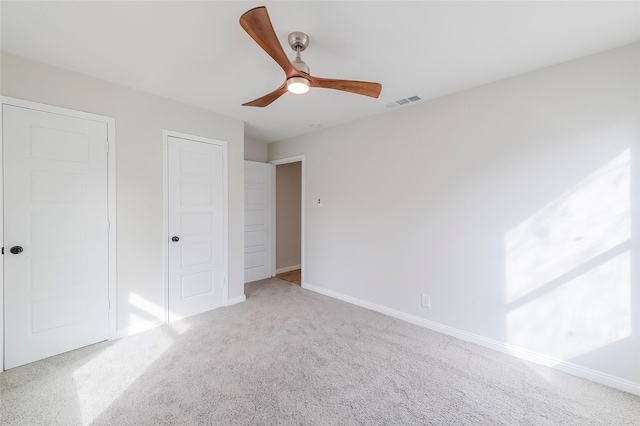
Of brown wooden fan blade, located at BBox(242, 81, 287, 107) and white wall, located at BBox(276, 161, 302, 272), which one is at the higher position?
brown wooden fan blade, located at BBox(242, 81, 287, 107)

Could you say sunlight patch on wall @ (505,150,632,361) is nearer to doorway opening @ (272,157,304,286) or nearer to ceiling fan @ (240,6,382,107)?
ceiling fan @ (240,6,382,107)

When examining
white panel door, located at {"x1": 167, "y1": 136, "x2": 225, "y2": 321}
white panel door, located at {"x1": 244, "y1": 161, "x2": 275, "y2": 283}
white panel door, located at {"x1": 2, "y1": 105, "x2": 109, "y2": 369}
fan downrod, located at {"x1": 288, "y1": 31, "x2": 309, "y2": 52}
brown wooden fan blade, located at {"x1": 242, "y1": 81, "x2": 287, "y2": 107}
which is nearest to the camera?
fan downrod, located at {"x1": 288, "y1": 31, "x2": 309, "y2": 52}

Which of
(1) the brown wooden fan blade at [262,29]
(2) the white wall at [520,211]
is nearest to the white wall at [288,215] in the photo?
(2) the white wall at [520,211]

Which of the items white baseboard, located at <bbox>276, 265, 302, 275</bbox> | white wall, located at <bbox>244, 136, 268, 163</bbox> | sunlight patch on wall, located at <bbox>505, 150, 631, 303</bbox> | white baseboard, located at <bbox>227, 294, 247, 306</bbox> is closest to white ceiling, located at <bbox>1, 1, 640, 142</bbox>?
sunlight patch on wall, located at <bbox>505, 150, 631, 303</bbox>

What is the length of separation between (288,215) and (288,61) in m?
3.82

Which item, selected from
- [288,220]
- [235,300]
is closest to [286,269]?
[288,220]

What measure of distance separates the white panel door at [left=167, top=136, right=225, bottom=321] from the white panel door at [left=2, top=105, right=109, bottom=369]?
63cm

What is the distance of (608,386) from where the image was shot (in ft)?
6.62

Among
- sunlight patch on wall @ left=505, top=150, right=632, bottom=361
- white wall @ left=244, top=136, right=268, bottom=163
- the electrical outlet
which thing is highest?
white wall @ left=244, top=136, right=268, bottom=163

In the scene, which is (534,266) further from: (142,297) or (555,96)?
(142,297)

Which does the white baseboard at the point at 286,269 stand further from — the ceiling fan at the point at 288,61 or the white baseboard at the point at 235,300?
the ceiling fan at the point at 288,61

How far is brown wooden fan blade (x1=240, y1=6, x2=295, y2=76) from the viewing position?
1291mm

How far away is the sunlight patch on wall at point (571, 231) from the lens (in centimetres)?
199

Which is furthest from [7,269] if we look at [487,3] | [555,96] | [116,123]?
[555,96]
